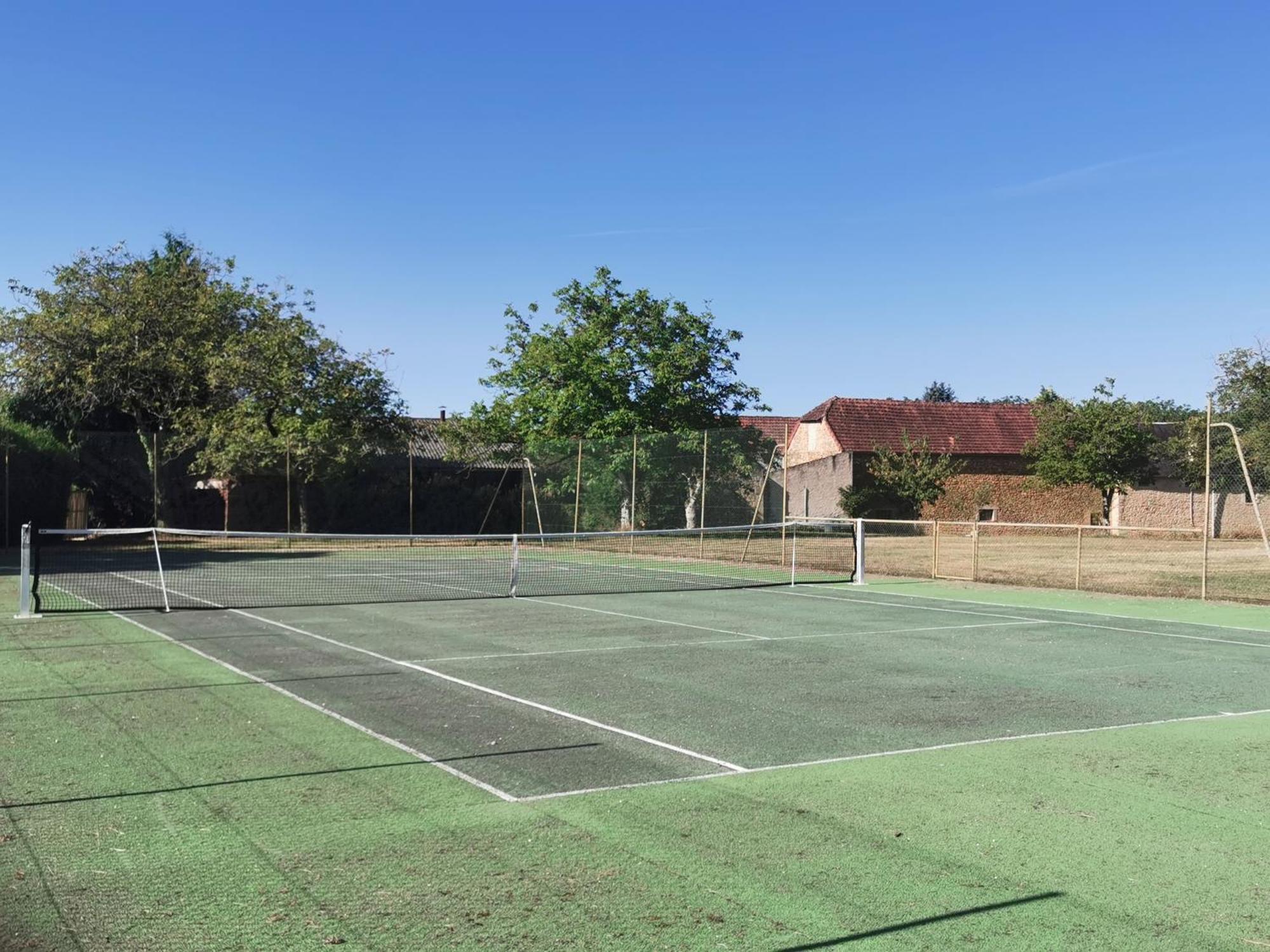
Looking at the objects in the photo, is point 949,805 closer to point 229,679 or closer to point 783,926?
point 783,926

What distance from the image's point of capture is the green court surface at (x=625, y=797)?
A: 4.86 meters

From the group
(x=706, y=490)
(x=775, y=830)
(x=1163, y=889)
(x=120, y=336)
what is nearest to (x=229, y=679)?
(x=775, y=830)

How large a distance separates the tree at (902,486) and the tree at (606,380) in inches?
430

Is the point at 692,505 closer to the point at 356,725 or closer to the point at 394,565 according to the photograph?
the point at 394,565

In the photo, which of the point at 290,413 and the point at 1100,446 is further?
the point at 1100,446

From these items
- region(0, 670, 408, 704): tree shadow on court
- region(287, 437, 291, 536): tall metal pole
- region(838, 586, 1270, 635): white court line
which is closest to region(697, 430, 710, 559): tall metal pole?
region(838, 586, 1270, 635): white court line

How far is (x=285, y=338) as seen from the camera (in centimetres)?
3884

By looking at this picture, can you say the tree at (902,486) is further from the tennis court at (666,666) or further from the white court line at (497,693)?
the white court line at (497,693)

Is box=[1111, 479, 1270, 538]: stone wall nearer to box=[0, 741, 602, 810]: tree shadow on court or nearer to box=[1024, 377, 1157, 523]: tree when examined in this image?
box=[1024, 377, 1157, 523]: tree

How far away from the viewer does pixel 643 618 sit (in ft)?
54.1

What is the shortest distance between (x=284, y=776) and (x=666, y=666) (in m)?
5.36

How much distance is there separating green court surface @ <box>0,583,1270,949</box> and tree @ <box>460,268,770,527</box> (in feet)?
84.7

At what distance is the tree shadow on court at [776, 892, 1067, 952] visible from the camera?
455 centimetres

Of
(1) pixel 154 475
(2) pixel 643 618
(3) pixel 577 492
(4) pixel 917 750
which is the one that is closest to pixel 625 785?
(4) pixel 917 750
